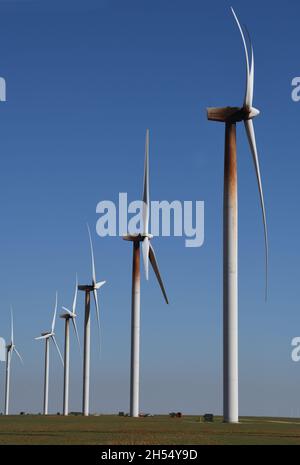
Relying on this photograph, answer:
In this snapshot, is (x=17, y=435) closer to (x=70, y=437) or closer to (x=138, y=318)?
(x=70, y=437)

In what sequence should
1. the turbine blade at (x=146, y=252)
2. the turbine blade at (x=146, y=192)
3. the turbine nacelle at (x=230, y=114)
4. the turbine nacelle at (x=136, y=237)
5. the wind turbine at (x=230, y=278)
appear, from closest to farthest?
1. the wind turbine at (x=230, y=278)
2. the turbine nacelle at (x=230, y=114)
3. the turbine blade at (x=146, y=252)
4. the turbine blade at (x=146, y=192)
5. the turbine nacelle at (x=136, y=237)

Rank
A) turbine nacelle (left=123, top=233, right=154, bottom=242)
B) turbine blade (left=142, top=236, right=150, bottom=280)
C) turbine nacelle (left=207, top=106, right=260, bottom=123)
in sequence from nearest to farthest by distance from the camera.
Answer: turbine nacelle (left=207, top=106, right=260, bottom=123) → turbine blade (left=142, top=236, right=150, bottom=280) → turbine nacelle (left=123, top=233, right=154, bottom=242)

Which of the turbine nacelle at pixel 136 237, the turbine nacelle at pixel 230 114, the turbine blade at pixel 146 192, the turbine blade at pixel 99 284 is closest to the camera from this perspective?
the turbine nacelle at pixel 230 114

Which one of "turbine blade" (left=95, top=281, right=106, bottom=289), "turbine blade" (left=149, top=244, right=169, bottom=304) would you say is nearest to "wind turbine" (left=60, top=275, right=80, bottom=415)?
"turbine blade" (left=95, top=281, right=106, bottom=289)

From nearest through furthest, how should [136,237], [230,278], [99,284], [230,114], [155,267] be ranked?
[230,278]
[230,114]
[155,267]
[136,237]
[99,284]

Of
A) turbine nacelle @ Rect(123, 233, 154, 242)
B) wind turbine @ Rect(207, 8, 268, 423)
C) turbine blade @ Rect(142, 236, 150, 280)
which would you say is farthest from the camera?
turbine nacelle @ Rect(123, 233, 154, 242)

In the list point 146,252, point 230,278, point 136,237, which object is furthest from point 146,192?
point 230,278

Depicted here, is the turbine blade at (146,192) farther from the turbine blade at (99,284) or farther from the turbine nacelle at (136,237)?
the turbine blade at (99,284)

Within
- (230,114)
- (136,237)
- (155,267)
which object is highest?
(230,114)

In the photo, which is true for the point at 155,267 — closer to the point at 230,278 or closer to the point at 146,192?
the point at 146,192

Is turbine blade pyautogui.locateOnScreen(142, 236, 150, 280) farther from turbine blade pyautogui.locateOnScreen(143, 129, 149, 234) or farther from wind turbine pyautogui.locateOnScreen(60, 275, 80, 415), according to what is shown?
wind turbine pyautogui.locateOnScreen(60, 275, 80, 415)

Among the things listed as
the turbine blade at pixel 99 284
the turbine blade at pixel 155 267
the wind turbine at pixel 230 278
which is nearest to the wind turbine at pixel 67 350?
the turbine blade at pixel 99 284

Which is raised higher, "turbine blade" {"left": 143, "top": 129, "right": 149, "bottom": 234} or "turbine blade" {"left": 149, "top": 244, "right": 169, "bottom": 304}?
"turbine blade" {"left": 143, "top": 129, "right": 149, "bottom": 234}
